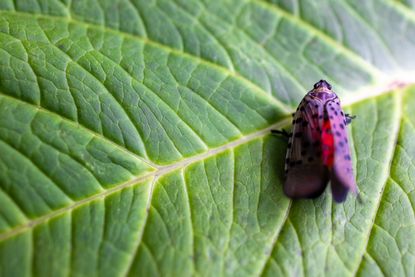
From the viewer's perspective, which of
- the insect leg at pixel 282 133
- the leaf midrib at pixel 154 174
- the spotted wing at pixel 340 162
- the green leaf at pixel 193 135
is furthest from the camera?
the insect leg at pixel 282 133

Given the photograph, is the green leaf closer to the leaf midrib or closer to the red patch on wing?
the leaf midrib

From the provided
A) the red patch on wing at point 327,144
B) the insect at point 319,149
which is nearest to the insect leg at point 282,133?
the insect at point 319,149

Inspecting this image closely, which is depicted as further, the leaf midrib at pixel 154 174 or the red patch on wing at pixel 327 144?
the red patch on wing at pixel 327 144

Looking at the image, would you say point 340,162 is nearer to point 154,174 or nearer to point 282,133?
point 282,133

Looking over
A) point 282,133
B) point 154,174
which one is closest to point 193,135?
point 154,174

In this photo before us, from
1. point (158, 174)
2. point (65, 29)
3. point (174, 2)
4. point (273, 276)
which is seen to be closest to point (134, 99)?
point (158, 174)

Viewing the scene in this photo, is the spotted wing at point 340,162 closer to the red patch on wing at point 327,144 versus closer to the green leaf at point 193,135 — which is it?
the red patch on wing at point 327,144

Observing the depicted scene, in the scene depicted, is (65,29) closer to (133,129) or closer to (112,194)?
(133,129)
